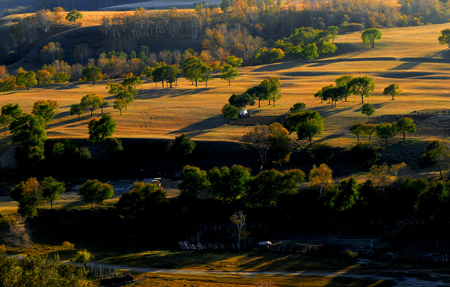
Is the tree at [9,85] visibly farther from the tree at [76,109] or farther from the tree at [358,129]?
the tree at [358,129]

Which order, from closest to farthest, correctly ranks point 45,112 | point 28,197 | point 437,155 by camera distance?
point 28,197 < point 437,155 < point 45,112

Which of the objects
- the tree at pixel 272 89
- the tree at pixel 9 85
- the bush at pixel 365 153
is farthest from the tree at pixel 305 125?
the tree at pixel 9 85

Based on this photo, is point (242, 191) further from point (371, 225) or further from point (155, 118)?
point (155, 118)

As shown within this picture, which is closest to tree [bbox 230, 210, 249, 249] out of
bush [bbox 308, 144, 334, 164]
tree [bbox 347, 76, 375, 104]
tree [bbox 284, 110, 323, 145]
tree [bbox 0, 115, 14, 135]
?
bush [bbox 308, 144, 334, 164]

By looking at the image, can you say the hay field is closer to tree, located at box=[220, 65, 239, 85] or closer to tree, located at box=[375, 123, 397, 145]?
tree, located at box=[220, 65, 239, 85]

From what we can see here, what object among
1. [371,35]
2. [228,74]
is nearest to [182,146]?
[228,74]

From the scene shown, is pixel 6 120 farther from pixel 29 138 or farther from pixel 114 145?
pixel 114 145

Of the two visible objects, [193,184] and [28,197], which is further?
[193,184]
